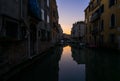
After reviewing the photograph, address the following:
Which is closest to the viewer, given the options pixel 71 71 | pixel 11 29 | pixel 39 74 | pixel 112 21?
pixel 39 74

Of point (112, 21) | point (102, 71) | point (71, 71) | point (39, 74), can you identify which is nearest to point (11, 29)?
point (39, 74)

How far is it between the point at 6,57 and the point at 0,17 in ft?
6.75

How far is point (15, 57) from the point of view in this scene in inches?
397

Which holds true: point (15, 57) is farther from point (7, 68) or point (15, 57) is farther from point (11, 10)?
point (11, 10)

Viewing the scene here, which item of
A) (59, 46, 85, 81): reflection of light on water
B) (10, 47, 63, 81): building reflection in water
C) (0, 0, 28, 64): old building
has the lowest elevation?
(59, 46, 85, 81): reflection of light on water

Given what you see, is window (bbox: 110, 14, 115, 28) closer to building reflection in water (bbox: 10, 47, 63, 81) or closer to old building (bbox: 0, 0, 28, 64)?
old building (bbox: 0, 0, 28, 64)

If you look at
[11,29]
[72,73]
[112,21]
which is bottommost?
[72,73]

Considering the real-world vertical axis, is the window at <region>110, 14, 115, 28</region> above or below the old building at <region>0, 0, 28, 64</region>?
above

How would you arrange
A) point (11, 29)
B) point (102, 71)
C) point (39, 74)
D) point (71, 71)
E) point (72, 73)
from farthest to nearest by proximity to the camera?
point (11, 29) → point (71, 71) → point (102, 71) → point (72, 73) → point (39, 74)

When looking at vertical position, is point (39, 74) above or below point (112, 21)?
below

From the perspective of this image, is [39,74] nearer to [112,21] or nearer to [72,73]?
[72,73]

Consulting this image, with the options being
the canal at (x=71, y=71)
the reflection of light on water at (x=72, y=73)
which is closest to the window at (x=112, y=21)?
the canal at (x=71, y=71)

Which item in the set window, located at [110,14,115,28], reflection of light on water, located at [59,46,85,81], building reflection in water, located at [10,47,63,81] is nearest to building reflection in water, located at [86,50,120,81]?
reflection of light on water, located at [59,46,85,81]

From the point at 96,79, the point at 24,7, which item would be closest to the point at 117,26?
the point at 24,7
